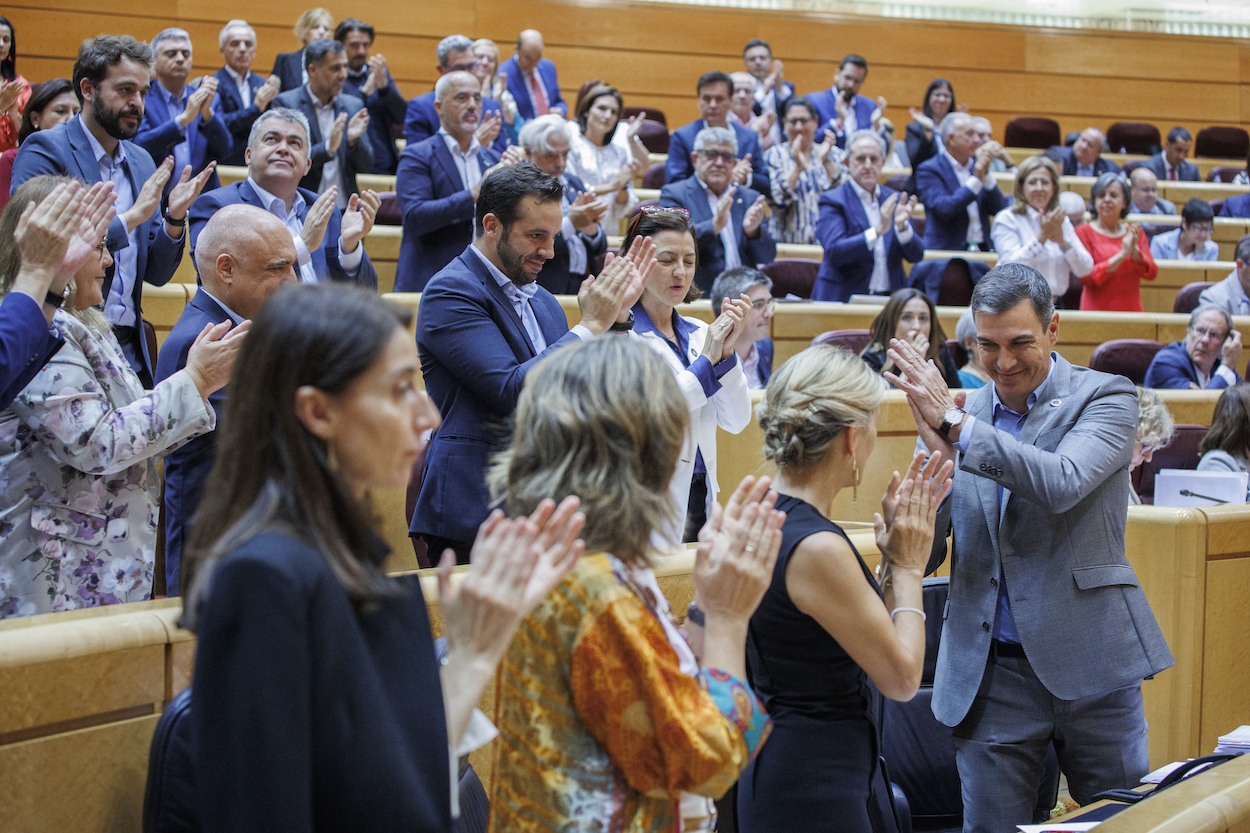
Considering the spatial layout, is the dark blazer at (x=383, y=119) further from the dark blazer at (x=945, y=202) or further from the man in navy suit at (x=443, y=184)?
the dark blazer at (x=945, y=202)

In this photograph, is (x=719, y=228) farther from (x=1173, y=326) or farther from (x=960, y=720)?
(x=960, y=720)

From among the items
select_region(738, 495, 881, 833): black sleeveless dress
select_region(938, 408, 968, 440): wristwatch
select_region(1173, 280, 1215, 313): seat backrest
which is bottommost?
select_region(738, 495, 881, 833): black sleeveless dress

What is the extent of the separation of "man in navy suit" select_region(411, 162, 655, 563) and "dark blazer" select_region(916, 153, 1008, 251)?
389cm

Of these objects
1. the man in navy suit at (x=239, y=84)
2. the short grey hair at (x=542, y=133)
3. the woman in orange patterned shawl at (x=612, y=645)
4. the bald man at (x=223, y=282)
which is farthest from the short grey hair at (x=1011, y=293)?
the man in navy suit at (x=239, y=84)

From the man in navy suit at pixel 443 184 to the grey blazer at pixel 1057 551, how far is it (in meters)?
2.05

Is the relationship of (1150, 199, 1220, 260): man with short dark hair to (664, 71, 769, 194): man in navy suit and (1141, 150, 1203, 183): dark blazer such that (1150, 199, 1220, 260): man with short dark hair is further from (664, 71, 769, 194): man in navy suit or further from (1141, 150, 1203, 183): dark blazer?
(664, 71, 769, 194): man in navy suit

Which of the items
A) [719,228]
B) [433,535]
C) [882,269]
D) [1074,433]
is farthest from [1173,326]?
[433,535]

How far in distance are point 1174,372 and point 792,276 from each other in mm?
1579

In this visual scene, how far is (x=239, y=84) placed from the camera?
5297mm

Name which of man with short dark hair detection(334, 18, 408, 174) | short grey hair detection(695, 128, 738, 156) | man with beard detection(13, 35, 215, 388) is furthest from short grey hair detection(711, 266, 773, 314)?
man with short dark hair detection(334, 18, 408, 174)

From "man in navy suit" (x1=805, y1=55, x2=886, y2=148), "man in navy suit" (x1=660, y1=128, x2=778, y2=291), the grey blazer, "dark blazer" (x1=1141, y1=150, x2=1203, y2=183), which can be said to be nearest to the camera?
the grey blazer

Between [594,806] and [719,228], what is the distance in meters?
3.64

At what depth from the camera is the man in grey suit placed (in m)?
1.76

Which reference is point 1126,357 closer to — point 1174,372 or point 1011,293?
point 1174,372
